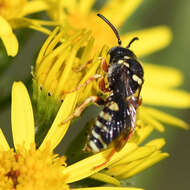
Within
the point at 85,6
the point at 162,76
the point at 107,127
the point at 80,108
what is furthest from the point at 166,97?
the point at 107,127

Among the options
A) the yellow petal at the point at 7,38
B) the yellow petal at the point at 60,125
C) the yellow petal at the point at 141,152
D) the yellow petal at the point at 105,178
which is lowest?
the yellow petal at the point at 105,178

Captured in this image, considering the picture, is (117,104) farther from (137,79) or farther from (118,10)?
(118,10)

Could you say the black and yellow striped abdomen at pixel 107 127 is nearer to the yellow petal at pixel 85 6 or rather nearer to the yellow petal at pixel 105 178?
the yellow petal at pixel 105 178

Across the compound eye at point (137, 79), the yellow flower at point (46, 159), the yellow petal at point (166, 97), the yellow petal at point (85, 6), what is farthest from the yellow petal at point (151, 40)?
the yellow flower at point (46, 159)

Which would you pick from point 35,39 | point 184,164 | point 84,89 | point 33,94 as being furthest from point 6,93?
point 184,164

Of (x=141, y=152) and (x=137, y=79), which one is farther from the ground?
(x=137, y=79)

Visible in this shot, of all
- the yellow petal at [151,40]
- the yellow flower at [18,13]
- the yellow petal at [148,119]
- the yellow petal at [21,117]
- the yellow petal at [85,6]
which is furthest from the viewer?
the yellow petal at [151,40]

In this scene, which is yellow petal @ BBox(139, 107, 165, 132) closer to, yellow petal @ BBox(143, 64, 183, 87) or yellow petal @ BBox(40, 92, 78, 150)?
yellow petal @ BBox(40, 92, 78, 150)

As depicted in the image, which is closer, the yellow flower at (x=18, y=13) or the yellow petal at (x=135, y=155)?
the yellow petal at (x=135, y=155)
